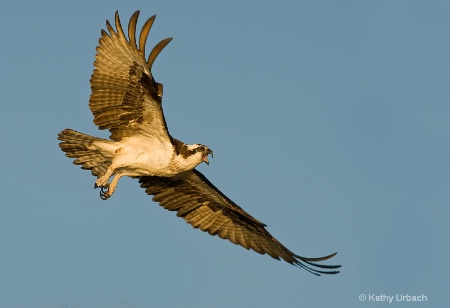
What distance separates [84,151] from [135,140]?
3.36 ft

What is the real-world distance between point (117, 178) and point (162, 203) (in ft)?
6.68

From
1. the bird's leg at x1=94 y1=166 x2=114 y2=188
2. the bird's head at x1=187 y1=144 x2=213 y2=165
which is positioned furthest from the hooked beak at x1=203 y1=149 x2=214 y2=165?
the bird's leg at x1=94 y1=166 x2=114 y2=188

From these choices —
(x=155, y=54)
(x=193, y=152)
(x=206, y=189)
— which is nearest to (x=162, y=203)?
(x=206, y=189)

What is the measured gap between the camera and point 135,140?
59.1 ft

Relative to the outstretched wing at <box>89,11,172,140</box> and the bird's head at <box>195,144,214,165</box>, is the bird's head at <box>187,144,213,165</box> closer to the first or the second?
the bird's head at <box>195,144,214,165</box>

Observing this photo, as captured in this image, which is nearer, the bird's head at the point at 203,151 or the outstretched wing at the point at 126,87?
the outstretched wing at the point at 126,87

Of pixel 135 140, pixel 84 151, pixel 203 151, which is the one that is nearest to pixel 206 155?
pixel 203 151

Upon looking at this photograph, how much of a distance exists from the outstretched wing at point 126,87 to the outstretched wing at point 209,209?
193 cm

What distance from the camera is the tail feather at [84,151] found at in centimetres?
1797

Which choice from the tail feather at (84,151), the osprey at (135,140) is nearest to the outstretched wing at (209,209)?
the osprey at (135,140)

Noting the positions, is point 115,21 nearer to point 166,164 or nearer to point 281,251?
point 166,164

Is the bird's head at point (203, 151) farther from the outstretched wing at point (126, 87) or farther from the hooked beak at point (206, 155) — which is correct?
the outstretched wing at point (126, 87)

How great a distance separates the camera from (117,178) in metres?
18.1

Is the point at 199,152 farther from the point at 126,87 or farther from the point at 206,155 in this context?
the point at 126,87
